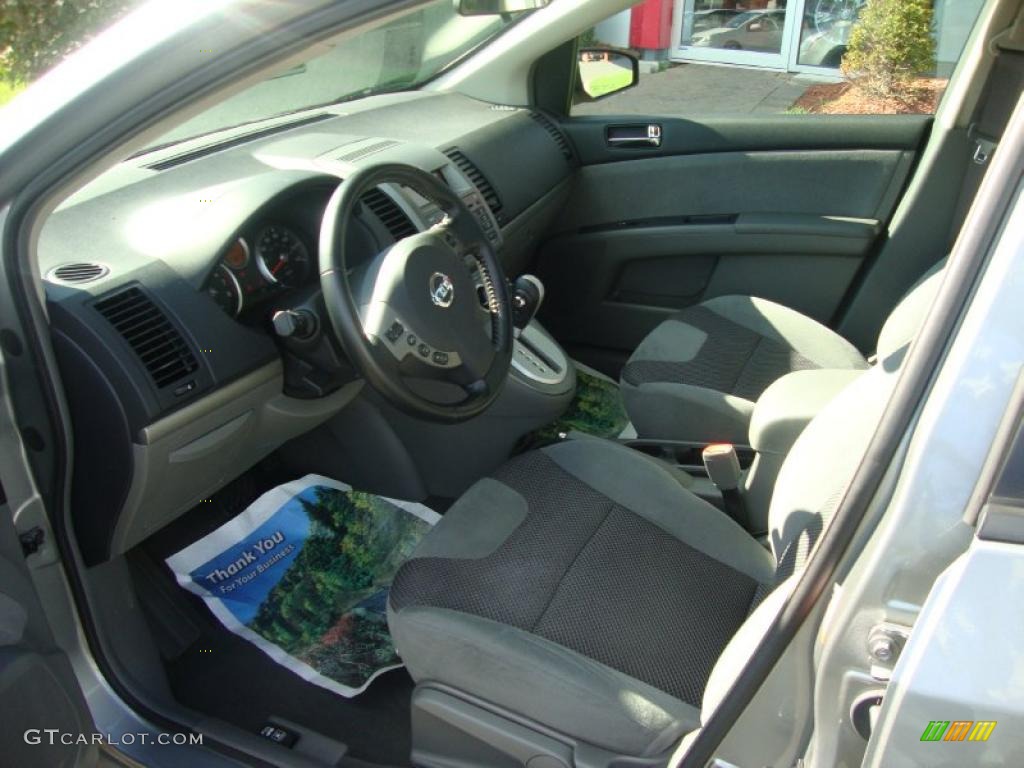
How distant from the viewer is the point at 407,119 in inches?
104

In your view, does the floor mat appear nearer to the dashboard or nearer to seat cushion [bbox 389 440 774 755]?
the dashboard

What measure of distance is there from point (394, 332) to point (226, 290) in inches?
13.6

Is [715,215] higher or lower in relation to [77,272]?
lower

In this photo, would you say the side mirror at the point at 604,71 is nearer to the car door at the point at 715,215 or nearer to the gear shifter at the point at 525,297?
the car door at the point at 715,215

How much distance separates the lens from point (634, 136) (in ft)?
9.85

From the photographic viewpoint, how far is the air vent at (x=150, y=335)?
1.48 meters

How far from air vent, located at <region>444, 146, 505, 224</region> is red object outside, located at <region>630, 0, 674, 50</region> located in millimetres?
7026

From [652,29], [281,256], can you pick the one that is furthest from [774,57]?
[281,256]

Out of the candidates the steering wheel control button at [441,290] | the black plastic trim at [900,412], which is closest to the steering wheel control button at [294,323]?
the steering wheel control button at [441,290]

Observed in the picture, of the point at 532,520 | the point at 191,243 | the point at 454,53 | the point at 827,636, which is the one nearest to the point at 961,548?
the point at 827,636

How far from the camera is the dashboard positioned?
4.83 ft

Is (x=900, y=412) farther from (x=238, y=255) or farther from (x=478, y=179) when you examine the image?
(x=478, y=179)

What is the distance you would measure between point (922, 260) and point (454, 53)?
1.58m

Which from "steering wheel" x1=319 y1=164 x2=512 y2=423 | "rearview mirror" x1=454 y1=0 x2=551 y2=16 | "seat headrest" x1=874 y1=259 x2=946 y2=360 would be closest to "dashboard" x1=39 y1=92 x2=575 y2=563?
"steering wheel" x1=319 y1=164 x2=512 y2=423
